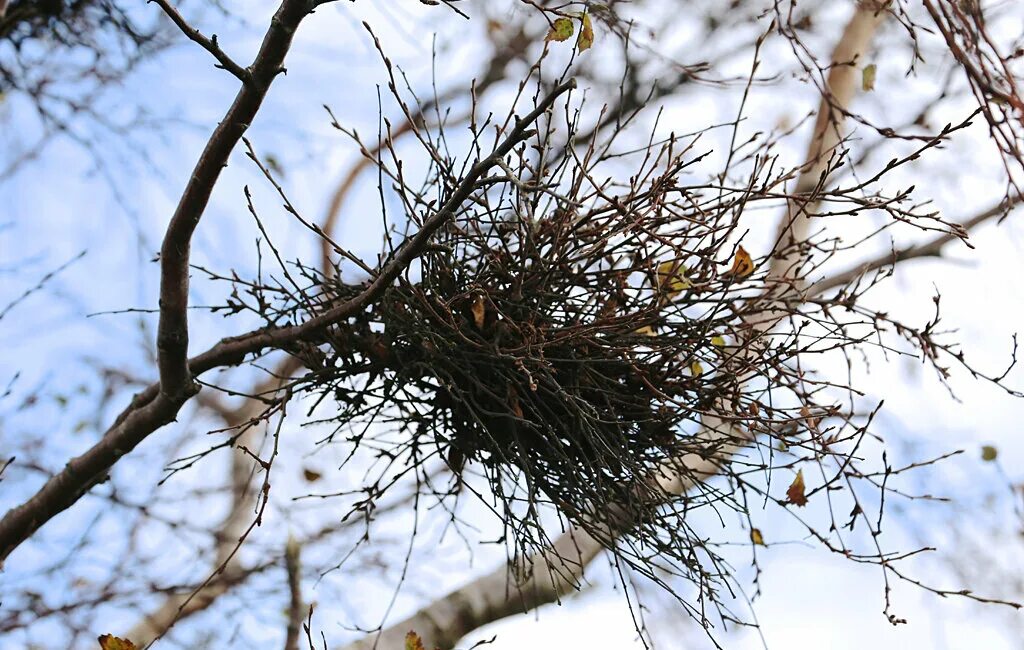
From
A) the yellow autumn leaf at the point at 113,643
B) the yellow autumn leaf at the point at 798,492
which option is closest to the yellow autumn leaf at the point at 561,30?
the yellow autumn leaf at the point at 798,492

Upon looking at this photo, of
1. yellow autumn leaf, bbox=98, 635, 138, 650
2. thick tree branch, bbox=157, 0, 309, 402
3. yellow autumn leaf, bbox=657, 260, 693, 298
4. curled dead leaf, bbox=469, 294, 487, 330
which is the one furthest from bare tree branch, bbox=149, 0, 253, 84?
yellow autumn leaf, bbox=98, 635, 138, 650

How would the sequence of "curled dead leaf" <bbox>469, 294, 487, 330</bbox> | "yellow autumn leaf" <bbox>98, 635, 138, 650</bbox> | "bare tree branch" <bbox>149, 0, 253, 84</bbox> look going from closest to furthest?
1. "bare tree branch" <bbox>149, 0, 253, 84</bbox>
2. "curled dead leaf" <bbox>469, 294, 487, 330</bbox>
3. "yellow autumn leaf" <bbox>98, 635, 138, 650</bbox>

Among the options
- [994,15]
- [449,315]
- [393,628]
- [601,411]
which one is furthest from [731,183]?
[994,15]

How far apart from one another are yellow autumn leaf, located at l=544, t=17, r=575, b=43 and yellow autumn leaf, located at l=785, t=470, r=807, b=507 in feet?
2.11

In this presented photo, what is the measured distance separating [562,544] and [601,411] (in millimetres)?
771

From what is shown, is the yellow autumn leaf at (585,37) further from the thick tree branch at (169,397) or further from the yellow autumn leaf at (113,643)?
the yellow autumn leaf at (113,643)

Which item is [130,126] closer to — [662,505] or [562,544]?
[562,544]

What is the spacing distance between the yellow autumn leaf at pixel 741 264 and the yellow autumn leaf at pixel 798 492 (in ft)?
0.96

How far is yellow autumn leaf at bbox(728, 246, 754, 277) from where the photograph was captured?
108 cm

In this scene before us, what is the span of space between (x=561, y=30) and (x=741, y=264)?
370 millimetres

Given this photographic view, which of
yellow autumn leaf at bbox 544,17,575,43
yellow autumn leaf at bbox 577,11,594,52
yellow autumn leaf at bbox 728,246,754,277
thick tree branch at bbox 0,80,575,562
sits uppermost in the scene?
yellow autumn leaf at bbox 544,17,575,43

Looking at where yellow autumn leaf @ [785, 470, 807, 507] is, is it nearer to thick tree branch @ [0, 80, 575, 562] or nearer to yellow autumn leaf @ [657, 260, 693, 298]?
yellow autumn leaf @ [657, 260, 693, 298]

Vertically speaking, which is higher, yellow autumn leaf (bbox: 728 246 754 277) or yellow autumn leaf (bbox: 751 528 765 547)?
yellow autumn leaf (bbox: 728 246 754 277)

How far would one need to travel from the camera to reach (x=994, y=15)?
238cm
